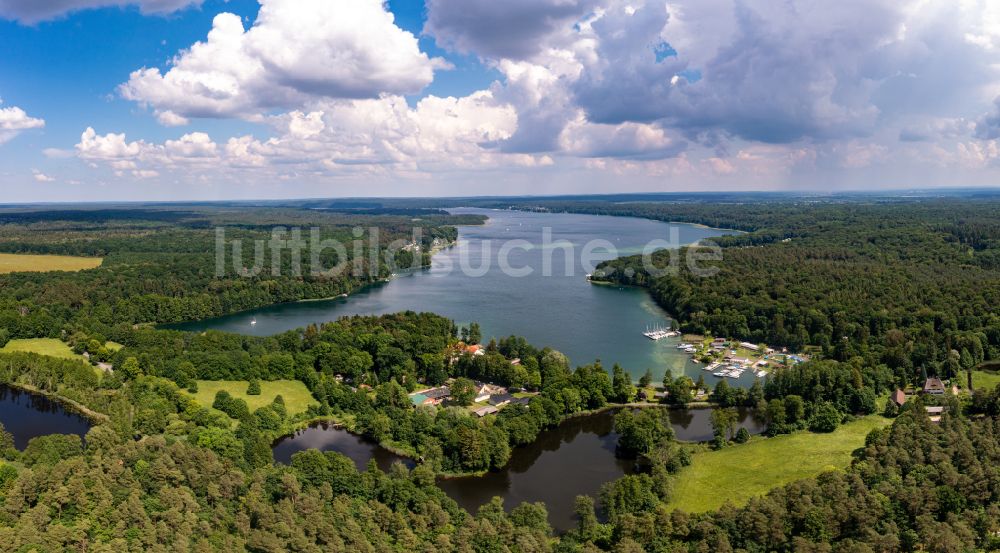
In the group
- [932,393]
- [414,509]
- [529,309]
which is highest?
[529,309]

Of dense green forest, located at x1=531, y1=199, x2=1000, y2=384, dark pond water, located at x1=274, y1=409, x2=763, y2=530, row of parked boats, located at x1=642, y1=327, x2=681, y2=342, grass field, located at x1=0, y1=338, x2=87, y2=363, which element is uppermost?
dense green forest, located at x1=531, y1=199, x2=1000, y2=384

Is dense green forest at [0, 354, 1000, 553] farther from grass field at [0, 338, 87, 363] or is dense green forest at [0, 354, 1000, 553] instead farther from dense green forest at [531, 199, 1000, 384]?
grass field at [0, 338, 87, 363]

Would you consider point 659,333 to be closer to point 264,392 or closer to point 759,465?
point 759,465

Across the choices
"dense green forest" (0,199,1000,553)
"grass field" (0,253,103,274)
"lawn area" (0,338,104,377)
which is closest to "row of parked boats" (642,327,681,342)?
"dense green forest" (0,199,1000,553)

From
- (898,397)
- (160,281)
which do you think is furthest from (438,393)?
(160,281)

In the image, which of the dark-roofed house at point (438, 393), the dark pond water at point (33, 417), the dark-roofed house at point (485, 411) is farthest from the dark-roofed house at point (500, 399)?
the dark pond water at point (33, 417)

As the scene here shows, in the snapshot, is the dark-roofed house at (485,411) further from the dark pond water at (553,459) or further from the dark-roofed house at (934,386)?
the dark-roofed house at (934,386)

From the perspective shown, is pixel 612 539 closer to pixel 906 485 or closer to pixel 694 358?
pixel 906 485
